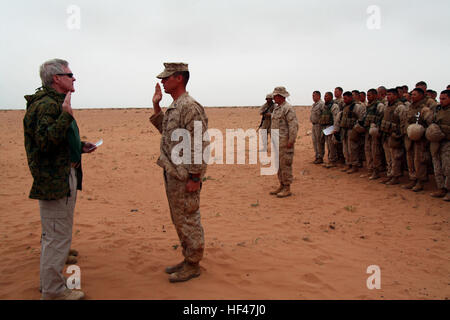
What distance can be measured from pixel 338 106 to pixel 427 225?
5213 millimetres

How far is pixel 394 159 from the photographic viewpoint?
7754 millimetres

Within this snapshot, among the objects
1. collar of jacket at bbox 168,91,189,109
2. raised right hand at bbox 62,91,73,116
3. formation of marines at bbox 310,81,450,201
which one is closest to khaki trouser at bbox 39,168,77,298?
raised right hand at bbox 62,91,73,116

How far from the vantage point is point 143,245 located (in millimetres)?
4617

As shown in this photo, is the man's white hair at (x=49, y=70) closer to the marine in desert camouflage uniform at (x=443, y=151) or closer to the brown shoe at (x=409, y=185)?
the marine in desert camouflage uniform at (x=443, y=151)

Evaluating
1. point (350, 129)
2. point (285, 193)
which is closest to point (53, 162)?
point (285, 193)

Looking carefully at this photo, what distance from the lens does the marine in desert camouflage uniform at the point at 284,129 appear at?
6.72m

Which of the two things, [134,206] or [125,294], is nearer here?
[125,294]

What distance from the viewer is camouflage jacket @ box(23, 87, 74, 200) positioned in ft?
9.05

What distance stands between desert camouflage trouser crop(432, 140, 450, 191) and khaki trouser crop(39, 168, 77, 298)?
22.4 feet

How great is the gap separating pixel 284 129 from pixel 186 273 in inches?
167

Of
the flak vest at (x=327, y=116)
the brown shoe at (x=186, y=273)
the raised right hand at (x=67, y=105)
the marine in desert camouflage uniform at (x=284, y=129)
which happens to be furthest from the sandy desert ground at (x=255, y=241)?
the flak vest at (x=327, y=116)

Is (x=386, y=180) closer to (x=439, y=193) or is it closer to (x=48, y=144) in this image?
(x=439, y=193)

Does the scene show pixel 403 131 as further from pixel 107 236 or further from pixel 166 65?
pixel 107 236
